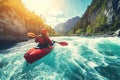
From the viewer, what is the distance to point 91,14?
14712 centimetres

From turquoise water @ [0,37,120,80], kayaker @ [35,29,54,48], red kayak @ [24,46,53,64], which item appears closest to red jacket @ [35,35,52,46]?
kayaker @ [35,29,54,48]

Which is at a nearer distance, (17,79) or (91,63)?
(17,79)

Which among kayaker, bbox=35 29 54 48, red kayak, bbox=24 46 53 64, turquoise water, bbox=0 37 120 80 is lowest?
turquoise water, bbox=0 37 120 80

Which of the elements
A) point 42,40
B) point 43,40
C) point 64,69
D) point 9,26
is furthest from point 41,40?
point 9,26

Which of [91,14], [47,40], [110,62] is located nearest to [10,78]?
[47,40]

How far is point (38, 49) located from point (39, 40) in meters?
1.01

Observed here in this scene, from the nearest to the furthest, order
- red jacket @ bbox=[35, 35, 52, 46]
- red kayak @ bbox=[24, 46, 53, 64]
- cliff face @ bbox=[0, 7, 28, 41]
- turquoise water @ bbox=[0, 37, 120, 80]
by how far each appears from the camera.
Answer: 1. turquoise water @ bbox=[0, 37, 120, 80]
2. red kayak @ bbox=[24, 46, 53, 64]
3. red jacket @ bbox=[35, 35, 52, 46]
4. cliff face @ bbox=[0, 7, 28, 41]

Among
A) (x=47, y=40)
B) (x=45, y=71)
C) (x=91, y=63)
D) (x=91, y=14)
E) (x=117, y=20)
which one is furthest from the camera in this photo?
(x=91, y=14)

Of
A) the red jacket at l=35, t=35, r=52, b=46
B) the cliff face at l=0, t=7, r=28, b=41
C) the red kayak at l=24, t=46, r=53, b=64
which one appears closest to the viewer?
the red kayak at l=24, t=46, r=53, b=64

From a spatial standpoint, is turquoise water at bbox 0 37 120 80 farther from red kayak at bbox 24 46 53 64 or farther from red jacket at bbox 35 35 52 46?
red jacket at bbox 35 35 52 46

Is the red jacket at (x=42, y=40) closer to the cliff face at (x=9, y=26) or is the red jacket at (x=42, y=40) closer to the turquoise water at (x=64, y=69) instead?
the turquoise water at (x=64, y=69)

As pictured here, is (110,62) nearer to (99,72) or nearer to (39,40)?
(99,72)

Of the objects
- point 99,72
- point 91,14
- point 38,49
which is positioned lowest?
point 99,72

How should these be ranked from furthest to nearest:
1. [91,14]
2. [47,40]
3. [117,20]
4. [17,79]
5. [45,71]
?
[91,14] → [117,20] → [47,40] → [45,71] → [17,79]
